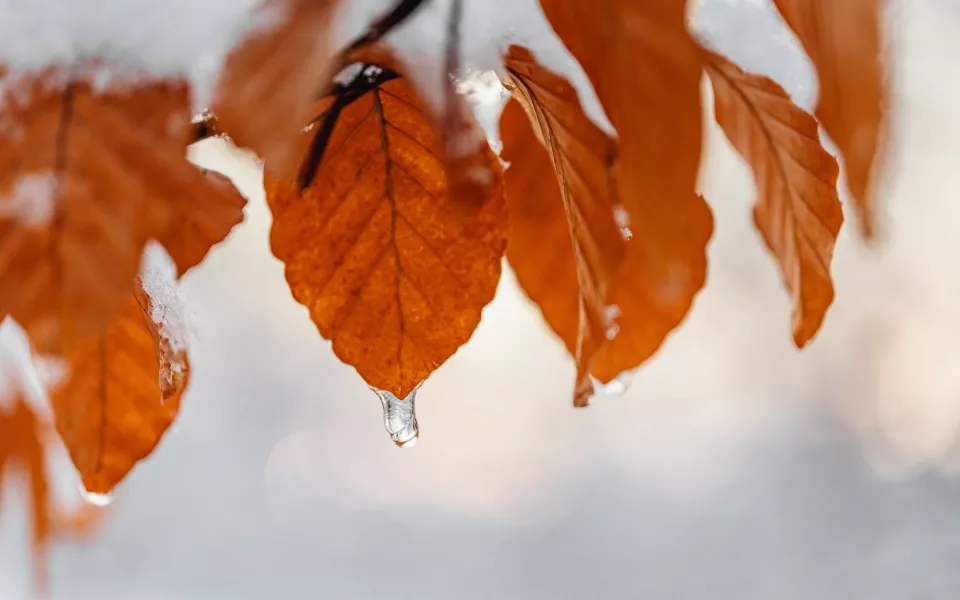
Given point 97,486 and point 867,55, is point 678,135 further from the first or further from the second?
point 97,486

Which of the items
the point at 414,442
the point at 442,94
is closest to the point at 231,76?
the point at 442,94

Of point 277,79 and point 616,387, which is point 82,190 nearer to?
point 277,79

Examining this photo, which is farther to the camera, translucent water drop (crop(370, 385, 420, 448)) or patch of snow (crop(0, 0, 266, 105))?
translucent water drop (crop(370, 385, 420, 448))

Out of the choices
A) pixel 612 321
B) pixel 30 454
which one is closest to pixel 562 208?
pixel 612 321

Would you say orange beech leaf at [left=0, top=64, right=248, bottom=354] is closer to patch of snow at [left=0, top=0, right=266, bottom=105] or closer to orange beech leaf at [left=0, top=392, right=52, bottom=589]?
patch of snow at [left=0, top=0, right=266, bottom=105]

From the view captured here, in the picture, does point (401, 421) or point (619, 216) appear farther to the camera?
point (401, 421)

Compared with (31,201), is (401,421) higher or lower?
lower

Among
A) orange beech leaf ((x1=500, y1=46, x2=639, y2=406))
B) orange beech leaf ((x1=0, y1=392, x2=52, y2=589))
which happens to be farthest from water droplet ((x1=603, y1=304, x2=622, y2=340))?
orange beech leaf ((x1=0, y1=392, x2=52, y2=589))
